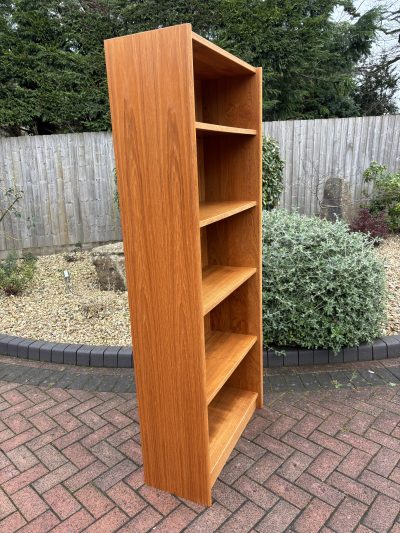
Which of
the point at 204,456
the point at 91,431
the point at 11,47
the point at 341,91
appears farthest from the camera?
the point at 341,91

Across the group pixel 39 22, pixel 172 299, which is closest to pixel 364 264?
pixel 172 299

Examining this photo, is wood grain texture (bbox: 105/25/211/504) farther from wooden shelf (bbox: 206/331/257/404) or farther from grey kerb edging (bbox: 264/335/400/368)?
grey kerb edging (bbox: 264/335/400/368)

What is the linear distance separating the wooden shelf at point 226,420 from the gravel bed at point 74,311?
1133mm

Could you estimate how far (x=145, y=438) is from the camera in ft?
6.32

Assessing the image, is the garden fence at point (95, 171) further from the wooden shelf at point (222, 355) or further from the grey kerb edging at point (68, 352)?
the wooden shelf at point (222, 355)

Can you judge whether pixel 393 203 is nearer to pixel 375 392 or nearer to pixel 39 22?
pixel 375 392

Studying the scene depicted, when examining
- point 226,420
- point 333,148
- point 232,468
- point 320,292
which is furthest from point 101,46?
point 232,468

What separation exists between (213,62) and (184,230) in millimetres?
846

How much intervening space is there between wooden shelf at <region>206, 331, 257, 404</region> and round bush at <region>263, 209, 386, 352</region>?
1.71 feet

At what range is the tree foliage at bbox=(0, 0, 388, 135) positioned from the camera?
6.56 meters

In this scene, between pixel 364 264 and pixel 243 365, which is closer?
pixel 243 365

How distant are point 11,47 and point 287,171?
508 centimetres

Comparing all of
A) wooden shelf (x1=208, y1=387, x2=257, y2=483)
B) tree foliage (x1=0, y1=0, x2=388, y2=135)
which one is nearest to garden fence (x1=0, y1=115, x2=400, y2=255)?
tree foliage (x1=0, y1=0, x2=388, y2=135)

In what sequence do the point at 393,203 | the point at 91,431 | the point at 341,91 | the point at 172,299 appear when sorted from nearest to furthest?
the point at 172,299 < the point at 91,431 < the point at 393,203 < the point at 341,91
